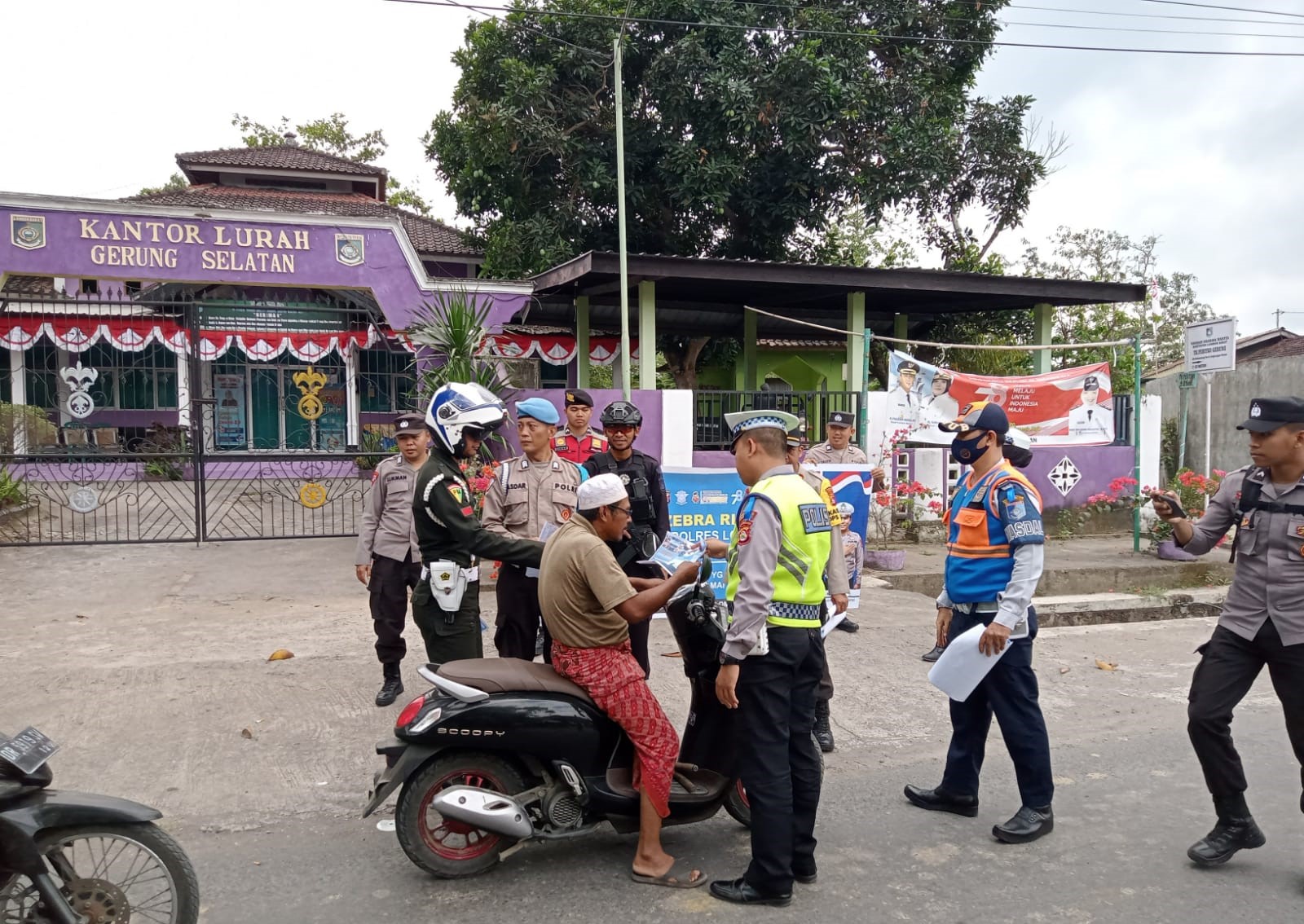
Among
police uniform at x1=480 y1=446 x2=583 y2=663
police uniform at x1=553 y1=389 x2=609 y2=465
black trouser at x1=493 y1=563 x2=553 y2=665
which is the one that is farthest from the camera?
police uniform at x1=553 y1=389 x2=609 y2=465

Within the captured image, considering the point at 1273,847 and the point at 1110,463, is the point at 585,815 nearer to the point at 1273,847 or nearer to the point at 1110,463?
the point at 1273,847

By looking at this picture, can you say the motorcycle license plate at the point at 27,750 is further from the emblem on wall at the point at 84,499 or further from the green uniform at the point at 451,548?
the emblem on wall at the point at 84,499

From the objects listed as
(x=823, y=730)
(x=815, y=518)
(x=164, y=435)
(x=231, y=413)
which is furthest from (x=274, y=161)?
(x=815, y=518)

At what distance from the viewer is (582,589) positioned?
142 inches

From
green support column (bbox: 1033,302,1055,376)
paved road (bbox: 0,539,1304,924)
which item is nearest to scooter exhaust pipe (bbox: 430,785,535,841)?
paved road (bbox: 0,539,1304,924)

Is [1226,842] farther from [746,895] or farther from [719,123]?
[719,123]

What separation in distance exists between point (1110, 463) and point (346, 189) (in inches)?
790

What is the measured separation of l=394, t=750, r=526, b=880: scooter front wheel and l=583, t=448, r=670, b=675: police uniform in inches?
61.9

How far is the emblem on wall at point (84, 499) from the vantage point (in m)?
10.4

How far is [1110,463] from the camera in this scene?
13.0 meters

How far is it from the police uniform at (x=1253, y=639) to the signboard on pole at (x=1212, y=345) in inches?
338

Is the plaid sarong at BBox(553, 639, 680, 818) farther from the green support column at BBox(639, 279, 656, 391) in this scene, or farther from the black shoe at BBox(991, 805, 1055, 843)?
the green support column at BBox(639, 279, 656, 391)

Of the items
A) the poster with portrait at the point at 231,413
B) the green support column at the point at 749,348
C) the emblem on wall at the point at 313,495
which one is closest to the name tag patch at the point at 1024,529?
the emblem on wall at the point at 313,495

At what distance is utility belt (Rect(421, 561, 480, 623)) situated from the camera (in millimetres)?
4301
